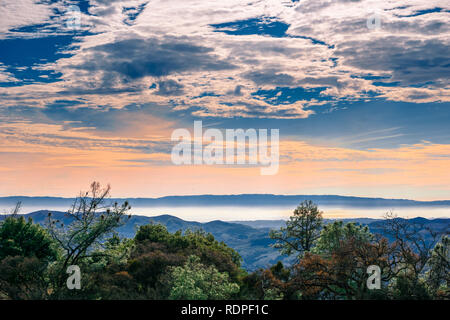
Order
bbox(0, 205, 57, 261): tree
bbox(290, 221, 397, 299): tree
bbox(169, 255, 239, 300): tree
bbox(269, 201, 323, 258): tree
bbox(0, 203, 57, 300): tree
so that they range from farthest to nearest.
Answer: bbox(269, 201, 323, 258): tree, bbox(0, 205, 57, 261): tree, bbox(0, 203, 57, 300): tree, bbox(169, 255, 239, 300): tree, bbox(290, 221, 397, 299): tree

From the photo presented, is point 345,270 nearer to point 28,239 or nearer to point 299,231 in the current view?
point 299,231

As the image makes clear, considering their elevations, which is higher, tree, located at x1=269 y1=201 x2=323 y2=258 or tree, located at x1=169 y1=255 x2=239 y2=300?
tree, located at x1=269 y1=201 x2=323 y2=258

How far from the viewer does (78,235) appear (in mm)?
43000

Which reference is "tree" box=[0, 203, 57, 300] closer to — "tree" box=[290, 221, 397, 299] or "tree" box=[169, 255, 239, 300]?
"tree" box=[169, 255, 239, 300]

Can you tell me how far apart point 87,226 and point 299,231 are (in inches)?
1447

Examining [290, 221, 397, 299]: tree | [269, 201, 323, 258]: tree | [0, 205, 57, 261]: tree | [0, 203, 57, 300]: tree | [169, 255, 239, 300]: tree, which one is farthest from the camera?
[269, 201, 323, 258]: tree

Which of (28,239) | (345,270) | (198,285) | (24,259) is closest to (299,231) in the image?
(345,270)

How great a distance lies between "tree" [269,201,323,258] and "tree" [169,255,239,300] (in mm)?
28935

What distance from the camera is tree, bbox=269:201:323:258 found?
68.8 metres

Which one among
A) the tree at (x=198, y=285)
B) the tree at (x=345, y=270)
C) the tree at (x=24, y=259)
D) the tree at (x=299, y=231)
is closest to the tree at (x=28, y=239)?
the tree at (x=24, y=259)

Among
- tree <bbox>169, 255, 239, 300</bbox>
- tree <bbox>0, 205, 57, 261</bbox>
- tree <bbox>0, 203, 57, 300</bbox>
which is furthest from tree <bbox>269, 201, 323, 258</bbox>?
tree <bbox>0, 203, 57, 300</bbox>

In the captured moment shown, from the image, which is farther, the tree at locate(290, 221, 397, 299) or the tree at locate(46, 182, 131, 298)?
the tree at locate(46, 182, 131, 298)

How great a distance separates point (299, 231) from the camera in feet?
228
